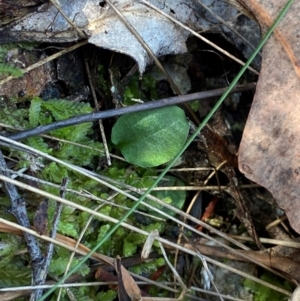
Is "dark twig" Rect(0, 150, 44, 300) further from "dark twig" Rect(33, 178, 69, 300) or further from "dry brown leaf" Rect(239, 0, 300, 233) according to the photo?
"dry brown leaf" Rect(239, 0, 300, 233)

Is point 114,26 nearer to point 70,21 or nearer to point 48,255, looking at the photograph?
point 70,21

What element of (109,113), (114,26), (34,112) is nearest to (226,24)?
(114,26)

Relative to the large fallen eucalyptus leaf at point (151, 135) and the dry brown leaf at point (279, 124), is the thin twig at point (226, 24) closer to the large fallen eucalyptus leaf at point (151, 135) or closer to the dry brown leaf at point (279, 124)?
the dry brown leaf at point (279, 124)

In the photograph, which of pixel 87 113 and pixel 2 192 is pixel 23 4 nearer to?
pixel 87 113

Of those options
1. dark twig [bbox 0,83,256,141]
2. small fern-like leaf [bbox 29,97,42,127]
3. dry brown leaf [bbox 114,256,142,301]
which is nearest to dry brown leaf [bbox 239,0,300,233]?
dark twig [bbox 0,83,256,141]

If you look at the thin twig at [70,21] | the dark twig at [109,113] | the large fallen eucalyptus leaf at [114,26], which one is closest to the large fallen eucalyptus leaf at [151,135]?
the dark twig at [109,113]

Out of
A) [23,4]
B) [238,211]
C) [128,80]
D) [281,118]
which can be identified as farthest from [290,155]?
[23,4]
